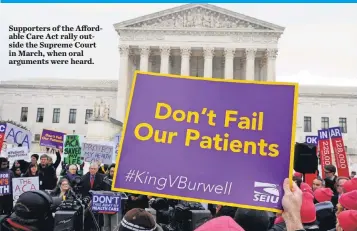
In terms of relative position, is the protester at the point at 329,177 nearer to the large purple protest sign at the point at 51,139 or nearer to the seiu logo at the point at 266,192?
the seiu logo at the point at 266,192

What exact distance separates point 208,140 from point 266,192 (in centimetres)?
52

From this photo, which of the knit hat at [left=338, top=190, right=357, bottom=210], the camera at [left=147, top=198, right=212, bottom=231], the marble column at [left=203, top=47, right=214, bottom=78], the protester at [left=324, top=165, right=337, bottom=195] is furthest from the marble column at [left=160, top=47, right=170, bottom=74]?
the knit hat at [left=338, top=190, right=357, bottom=210]

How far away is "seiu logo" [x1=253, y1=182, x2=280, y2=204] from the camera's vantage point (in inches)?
97.3

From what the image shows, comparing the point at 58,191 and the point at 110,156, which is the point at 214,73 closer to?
the point at 110,156

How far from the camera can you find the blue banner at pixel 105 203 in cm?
601

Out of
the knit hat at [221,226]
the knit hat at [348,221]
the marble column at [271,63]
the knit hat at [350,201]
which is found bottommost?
the knit hat at [350,201]

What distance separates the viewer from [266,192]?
251 centimetres

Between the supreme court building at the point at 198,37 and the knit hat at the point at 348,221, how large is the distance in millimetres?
41968

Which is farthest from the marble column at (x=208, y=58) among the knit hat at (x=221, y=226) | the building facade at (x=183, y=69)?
the knit hat at (x=221, y=226)

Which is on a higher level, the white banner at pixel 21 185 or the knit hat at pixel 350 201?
the knit hat at pixel 350 201

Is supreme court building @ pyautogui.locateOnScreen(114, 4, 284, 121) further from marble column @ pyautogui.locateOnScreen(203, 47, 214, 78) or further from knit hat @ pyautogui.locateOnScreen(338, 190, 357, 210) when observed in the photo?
knit hat @ pyautogui.locateOnScreen(338, 190, 357, 210)

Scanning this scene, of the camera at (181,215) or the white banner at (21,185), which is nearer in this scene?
the camera at (181,215)

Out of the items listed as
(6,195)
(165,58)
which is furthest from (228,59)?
(6,195)

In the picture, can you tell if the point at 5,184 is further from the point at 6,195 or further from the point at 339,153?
the point at 339,153
